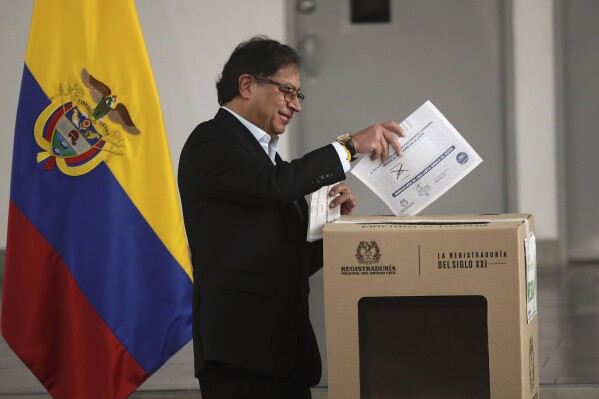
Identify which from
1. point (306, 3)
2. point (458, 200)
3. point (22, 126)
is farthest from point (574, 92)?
point (22, 126)

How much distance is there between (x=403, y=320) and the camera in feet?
5.97

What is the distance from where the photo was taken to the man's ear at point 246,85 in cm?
210

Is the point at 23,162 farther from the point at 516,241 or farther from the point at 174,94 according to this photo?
the point at 174,94

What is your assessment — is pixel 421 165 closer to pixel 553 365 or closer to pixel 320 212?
pixel 320 212

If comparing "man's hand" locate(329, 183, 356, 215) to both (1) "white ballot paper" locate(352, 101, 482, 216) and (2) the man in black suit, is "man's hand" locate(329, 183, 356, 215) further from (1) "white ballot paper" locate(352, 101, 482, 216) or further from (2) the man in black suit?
(1) "white ballot paper" locate(352, 101, 482, 216)

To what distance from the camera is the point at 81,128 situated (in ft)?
9.78

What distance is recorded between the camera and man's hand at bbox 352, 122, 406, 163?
6.42 feet

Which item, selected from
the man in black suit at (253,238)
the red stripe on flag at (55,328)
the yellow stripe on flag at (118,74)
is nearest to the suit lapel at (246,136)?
the man in black suit at (253,238)

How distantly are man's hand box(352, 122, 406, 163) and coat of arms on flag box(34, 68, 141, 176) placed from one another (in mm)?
1232

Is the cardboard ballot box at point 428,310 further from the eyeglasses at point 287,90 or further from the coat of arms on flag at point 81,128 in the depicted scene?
the coat of arms on flag at point 81,128

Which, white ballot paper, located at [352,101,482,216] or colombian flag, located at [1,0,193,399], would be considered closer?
white ballot paper, located at [352,101,482,216]

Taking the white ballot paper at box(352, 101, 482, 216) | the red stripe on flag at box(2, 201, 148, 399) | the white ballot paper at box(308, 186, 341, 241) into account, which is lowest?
the red stripe on flag at box(2, 201, 148, 399)

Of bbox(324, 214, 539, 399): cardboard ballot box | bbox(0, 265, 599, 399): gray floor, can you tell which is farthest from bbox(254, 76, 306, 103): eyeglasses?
bbox(0, 265, 599, 399): gray floor

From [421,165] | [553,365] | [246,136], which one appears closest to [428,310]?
[421,165]
